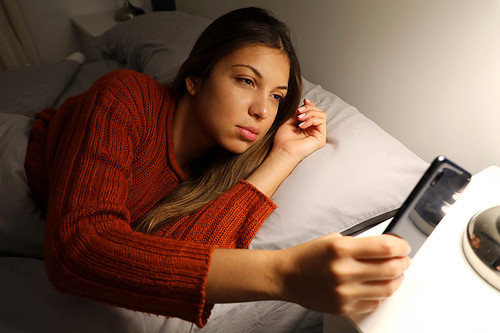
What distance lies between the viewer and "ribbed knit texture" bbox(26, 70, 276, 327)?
0.43 meters

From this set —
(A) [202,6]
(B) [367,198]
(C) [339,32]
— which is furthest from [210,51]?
(A) [202,6]

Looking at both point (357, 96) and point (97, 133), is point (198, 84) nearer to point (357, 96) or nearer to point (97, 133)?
point (97, 133)

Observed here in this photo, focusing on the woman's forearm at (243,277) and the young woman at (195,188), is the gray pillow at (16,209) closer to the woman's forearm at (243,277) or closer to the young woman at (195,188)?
the young woman at (195,188)

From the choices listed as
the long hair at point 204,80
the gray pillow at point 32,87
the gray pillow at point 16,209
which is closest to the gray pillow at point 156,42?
the gray pillow at point 32,87

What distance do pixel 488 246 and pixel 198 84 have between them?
29.5 inches

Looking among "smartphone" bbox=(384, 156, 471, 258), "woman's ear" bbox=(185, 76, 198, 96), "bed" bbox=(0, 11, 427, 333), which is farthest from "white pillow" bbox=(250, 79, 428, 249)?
"woman's ear" bbox=(185, 76, 198, 96)

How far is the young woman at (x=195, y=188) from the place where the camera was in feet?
1.35

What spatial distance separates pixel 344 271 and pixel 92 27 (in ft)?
7.35

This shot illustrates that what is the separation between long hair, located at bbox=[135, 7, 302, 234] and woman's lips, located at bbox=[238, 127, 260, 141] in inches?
4.5

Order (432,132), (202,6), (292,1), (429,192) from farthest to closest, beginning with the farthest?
(202,6), (292,1), (432,132), (429,192)

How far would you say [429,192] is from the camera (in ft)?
1.33

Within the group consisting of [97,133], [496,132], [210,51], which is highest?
[496,132]

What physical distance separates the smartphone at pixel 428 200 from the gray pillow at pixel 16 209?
0.80 meters

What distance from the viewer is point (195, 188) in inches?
35.4
